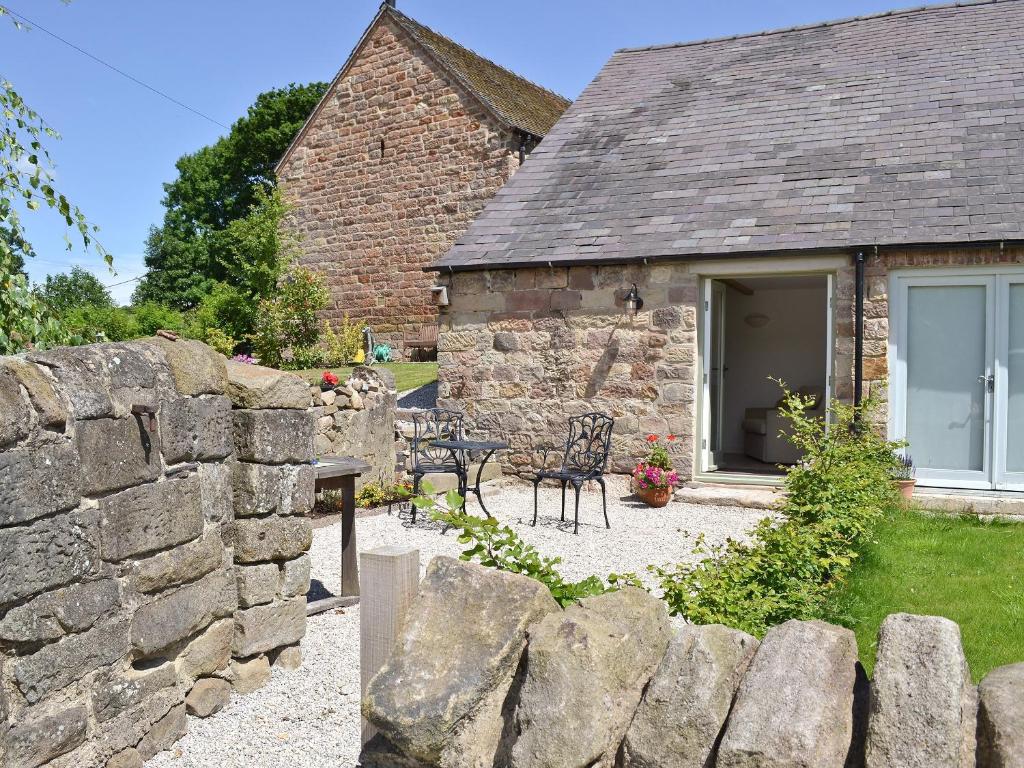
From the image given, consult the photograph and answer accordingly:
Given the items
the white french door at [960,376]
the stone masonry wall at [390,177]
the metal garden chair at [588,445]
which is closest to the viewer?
the white french door at [960,376]

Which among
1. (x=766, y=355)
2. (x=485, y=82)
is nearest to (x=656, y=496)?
(x=766, y=355)

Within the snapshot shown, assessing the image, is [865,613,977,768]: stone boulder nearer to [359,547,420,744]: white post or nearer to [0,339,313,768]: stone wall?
[359,547,420,744]: white post

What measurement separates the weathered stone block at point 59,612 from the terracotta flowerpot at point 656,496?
6463mm

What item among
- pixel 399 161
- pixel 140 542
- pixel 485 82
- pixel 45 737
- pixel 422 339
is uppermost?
pixel 485 82

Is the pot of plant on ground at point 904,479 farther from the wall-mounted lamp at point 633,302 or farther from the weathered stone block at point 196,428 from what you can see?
the weathered stone block at point 196,428

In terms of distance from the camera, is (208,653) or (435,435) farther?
(435,435)

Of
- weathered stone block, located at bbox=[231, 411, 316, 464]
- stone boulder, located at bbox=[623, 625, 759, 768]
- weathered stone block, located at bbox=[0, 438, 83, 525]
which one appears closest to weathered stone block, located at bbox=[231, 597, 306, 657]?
weathered stone block, located at bbox=[231, 411, 316, 464]

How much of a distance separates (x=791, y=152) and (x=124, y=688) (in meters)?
9.40

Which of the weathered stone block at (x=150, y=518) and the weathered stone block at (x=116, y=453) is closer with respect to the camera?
the weathered stone block at (x=116, y=453)

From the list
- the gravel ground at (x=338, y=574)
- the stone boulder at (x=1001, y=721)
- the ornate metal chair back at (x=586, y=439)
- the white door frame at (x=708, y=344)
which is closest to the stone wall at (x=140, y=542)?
the gravel ground at (x=338, y=574)

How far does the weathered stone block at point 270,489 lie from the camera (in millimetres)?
4016

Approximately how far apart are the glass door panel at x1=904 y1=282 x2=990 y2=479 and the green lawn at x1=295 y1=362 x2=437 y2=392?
761 centimetres

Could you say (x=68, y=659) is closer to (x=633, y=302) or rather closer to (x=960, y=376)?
(x=633, y=302)

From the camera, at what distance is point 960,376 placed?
8.70 m
